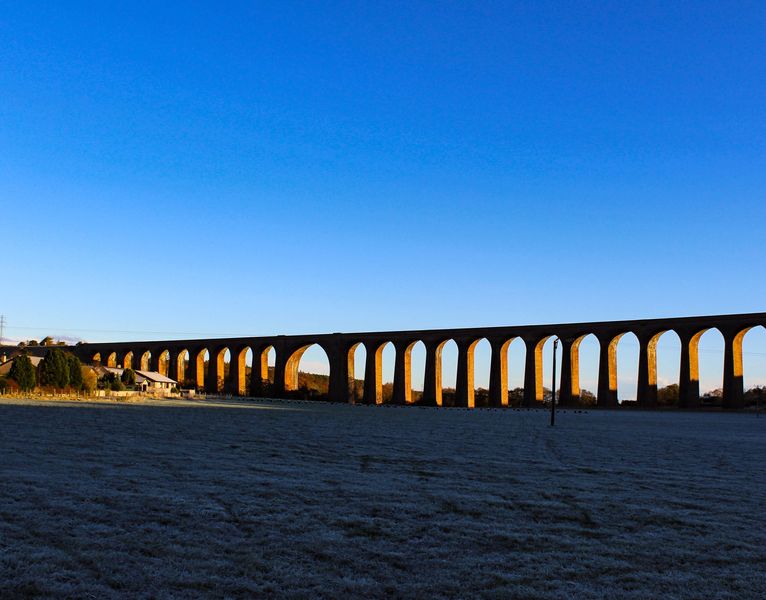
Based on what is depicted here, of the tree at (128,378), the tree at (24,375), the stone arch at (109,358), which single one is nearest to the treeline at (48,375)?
the tree at (24,375)

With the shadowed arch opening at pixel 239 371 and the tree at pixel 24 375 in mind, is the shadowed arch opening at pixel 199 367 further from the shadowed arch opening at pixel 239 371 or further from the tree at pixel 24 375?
the tree at pixel 24 375

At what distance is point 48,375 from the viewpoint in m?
45.3

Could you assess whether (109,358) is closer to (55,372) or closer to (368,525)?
(55,372)

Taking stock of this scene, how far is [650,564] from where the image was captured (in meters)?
6.21

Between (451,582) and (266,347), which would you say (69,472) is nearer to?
(451,582)

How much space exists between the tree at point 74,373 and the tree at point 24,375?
2501mm

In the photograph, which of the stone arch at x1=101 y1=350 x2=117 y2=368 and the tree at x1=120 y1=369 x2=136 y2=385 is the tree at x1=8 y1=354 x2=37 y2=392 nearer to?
the tree at x1=120 y1=369 x2=136 y2=385

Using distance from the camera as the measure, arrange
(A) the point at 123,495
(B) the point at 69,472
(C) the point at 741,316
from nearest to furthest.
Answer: (A) the point at 123,495 < (B) the point at 69,472 < (C) the point at 741,316

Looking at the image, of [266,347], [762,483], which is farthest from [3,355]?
[762,483]

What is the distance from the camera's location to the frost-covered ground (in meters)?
5.52

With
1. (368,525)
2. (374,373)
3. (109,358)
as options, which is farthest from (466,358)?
(368,525)

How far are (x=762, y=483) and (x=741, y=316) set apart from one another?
1597 inches

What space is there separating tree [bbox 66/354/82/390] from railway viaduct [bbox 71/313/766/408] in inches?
1029

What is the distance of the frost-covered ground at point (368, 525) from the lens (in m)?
5.52
